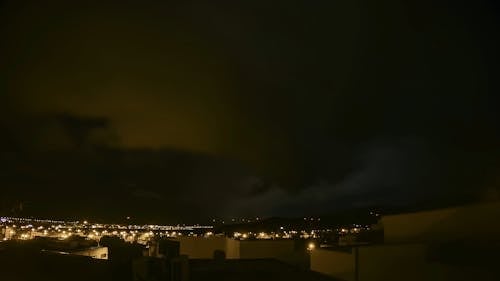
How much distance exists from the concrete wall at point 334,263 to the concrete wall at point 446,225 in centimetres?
469

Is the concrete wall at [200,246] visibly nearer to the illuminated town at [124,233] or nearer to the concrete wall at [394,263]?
the illuminated town at [124,233]

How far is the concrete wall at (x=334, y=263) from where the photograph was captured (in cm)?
3309

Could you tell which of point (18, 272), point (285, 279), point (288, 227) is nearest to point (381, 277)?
point (285, 279)

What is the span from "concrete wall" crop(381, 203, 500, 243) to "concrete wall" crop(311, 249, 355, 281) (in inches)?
184

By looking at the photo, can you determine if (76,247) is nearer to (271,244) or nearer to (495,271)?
(271,244)

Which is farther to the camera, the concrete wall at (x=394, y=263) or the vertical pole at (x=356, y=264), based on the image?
the vertical pole at (x=356, y=264)

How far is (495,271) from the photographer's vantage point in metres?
21.8

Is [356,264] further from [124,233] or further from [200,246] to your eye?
[124,233]

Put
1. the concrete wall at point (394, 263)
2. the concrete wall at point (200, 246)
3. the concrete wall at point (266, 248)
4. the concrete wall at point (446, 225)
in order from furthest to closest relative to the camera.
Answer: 1. the concrete wall at point (200, 246)
2. the concrete wall at point (266, 248)
3. the concrete wall at point (446, 225)
4. the concrete wall at point (394, 263)

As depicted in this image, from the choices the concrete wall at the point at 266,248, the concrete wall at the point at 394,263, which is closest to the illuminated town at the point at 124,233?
the concrete wall at the point at 266,248

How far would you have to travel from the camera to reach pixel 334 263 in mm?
35312

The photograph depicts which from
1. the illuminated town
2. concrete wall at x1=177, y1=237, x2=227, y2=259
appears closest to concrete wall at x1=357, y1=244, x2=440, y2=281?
the illuminated town

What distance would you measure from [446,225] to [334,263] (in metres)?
7.95

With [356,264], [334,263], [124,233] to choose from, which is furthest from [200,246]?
[124,233]
